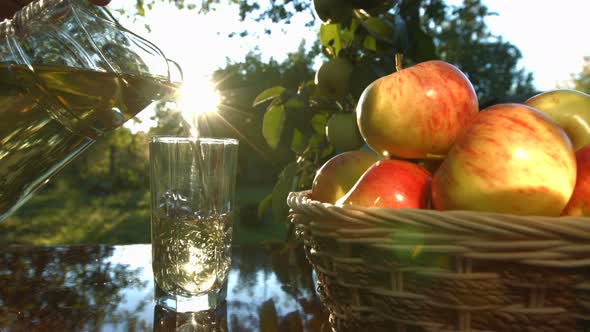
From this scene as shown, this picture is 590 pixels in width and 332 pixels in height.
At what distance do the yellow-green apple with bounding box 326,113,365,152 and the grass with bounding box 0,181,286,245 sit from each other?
2336 mm

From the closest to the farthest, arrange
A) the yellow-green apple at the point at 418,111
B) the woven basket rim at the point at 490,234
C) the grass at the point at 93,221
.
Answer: the woven basket rim at the point at 490,234 < the yellow-green apple at the point at 418,111 < the grass at the point at 93,221

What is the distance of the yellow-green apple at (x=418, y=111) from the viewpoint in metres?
0.59

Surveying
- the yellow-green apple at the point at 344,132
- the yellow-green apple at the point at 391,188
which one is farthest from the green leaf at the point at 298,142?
the yellow-green apple at the point at 391,188

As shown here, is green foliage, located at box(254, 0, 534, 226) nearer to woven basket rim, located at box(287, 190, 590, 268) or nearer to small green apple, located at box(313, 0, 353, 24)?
small green apple, located at box(313, 0, 353, 24)

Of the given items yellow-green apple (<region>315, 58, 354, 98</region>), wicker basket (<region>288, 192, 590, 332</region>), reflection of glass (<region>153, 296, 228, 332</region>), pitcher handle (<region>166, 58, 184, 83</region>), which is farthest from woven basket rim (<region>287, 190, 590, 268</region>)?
yellow-green apple (<region>315, 58, 354, 98</region>)

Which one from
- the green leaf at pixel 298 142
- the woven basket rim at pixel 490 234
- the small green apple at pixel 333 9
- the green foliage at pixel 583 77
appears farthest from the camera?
the green foliage at pixel 583 77

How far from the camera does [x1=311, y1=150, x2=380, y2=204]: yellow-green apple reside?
0.62 m

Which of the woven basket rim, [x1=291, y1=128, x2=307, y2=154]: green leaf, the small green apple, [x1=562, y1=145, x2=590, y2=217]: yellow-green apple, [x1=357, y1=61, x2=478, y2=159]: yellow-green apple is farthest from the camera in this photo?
[x1=291, y1=128, x2=307, y2=154]: green leaf

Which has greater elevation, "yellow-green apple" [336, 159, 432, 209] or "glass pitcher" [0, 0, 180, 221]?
"glass pitcher" [0, 0, 180, 221]

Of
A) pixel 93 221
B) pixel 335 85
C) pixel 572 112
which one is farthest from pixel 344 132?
pixel 93 221

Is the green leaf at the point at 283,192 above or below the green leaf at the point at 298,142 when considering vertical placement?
below

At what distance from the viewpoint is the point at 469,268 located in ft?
A: 1.29

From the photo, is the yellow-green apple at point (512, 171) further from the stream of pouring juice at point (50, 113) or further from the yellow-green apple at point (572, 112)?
the stream of pouring juice at point (50, 113)

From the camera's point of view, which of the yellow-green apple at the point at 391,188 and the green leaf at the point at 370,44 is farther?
the green leaf at the point at 370,44
